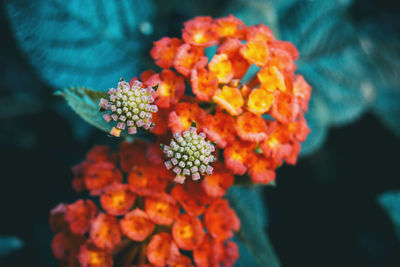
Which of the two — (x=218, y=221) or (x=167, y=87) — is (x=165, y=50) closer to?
(x=167, y=87)

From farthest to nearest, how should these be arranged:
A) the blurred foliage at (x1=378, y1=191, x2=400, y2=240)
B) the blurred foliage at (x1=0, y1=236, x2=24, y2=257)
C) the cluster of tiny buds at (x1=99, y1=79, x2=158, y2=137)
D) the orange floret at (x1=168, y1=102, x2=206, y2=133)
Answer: the blurred foliage at (x1=378, y1=191, x2=400, y2=240) < the blurred foliage at (x1=0, y1=236, x2=24, y2=257) < the orange floret at (x1=168, y1=102, x2=206, y2=133) < the cluster of tiny buds at (x1=99, y1=79, x2=158, y2=137)

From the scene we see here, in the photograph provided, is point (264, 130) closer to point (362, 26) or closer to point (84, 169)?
point (84, 169)

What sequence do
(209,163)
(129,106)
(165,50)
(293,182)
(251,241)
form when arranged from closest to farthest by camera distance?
(129,106)
(209,163)
(165,50)
(251,241)
(293,182)

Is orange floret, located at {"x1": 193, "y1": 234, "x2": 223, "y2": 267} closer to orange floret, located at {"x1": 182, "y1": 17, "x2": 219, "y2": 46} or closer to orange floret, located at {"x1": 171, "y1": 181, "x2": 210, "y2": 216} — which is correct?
orange floret, located at {"x1": 171, "y1": 181, "x2": 210, "y2": 216}

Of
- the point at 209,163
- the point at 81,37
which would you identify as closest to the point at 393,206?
the point at 209,163

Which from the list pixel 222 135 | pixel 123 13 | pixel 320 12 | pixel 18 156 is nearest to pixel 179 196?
pixel 222 135

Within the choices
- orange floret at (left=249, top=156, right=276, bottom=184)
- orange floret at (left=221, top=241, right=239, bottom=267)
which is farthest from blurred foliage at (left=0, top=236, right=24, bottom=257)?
orange floret at (left=249, top=156, right=276, bottom=184)

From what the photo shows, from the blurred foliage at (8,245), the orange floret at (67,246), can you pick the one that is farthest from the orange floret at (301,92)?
the blurred foliage at (8,245)
